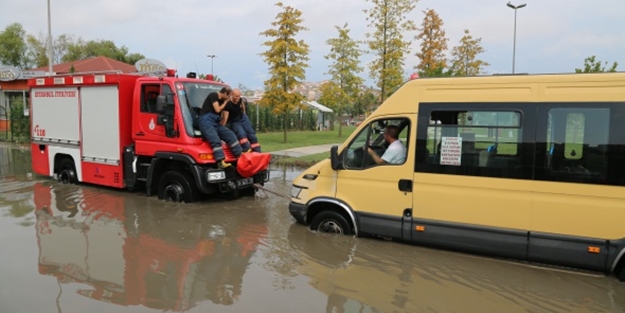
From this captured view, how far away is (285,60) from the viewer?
23328mm

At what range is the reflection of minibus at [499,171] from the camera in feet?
17.0

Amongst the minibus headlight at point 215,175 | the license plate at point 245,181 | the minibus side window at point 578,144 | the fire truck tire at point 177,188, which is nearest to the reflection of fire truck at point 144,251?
the fire truck tire at point 177,188

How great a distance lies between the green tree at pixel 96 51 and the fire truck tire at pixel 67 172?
179 ft

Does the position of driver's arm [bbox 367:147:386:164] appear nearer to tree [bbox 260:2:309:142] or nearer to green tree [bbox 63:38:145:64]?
tree [bbox 260:2:309:142]

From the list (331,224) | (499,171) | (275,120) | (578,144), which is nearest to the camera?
(578,144)

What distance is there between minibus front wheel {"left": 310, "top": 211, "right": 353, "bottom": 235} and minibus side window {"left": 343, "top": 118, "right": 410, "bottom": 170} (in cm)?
78

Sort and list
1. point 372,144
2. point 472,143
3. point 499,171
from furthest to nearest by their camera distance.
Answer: point 372,144 → point 472,143 → point 499,171

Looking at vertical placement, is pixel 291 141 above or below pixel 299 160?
above

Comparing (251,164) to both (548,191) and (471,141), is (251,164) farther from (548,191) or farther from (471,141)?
(548,191)

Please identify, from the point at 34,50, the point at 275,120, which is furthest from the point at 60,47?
the point at 275,120

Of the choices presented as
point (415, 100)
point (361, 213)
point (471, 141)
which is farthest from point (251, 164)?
point (471, 141)

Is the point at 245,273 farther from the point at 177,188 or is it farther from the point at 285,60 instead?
the point at 285,60

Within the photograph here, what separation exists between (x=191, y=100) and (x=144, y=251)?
12.8 ft

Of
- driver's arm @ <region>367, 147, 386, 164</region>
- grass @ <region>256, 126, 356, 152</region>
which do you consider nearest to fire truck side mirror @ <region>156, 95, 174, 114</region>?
driver's arm @ <region>367, 147, 386, 164</region>
